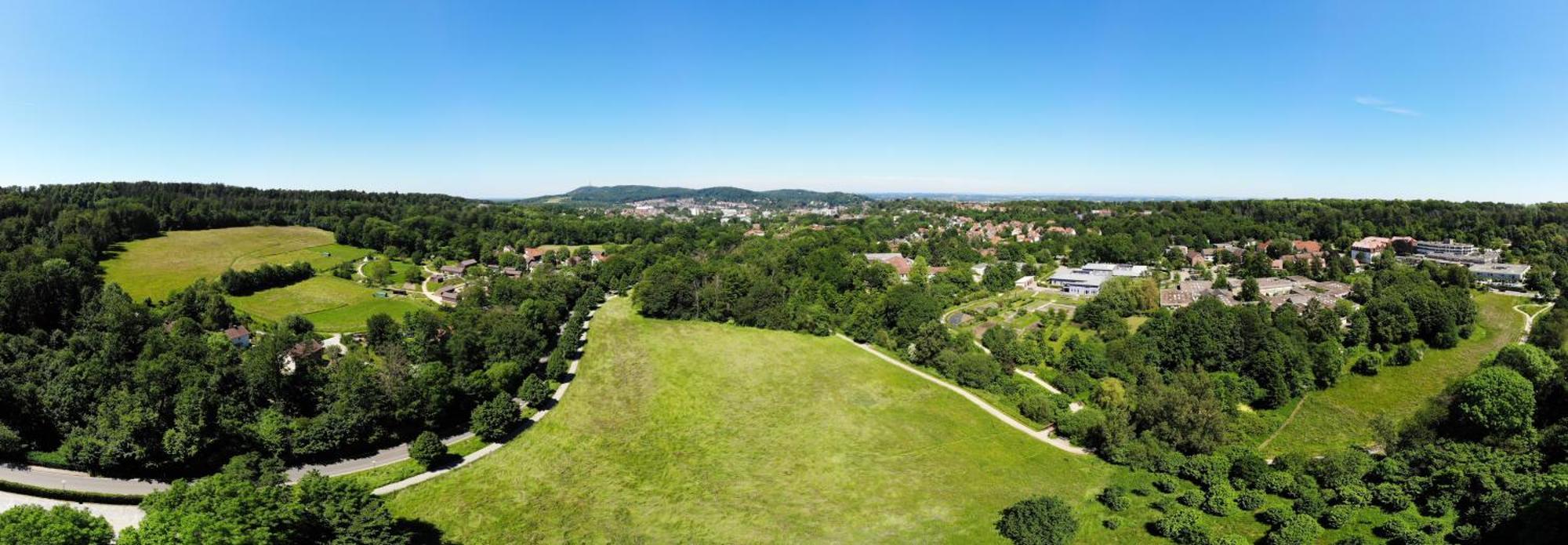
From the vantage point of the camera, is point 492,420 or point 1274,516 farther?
point 492,420

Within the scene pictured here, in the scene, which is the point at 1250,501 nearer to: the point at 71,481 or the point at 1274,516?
the point at 1274,516

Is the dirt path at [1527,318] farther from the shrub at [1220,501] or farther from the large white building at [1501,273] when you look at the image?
the shrub at [1220,501]

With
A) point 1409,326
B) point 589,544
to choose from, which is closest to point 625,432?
point 589,544

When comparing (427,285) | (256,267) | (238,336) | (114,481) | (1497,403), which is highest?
(256,267)

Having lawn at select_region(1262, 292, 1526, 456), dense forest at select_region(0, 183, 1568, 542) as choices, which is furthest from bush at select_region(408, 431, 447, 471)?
lawn at select_region(1262, 292, 1526, 456)

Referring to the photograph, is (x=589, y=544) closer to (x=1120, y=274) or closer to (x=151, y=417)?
(x=151, y=417)

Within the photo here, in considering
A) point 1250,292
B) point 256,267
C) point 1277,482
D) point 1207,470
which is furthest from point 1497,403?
point 256,267

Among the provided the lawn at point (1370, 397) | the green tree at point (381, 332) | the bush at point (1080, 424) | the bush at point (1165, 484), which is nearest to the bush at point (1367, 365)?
the lawn at point (1370, 397)
